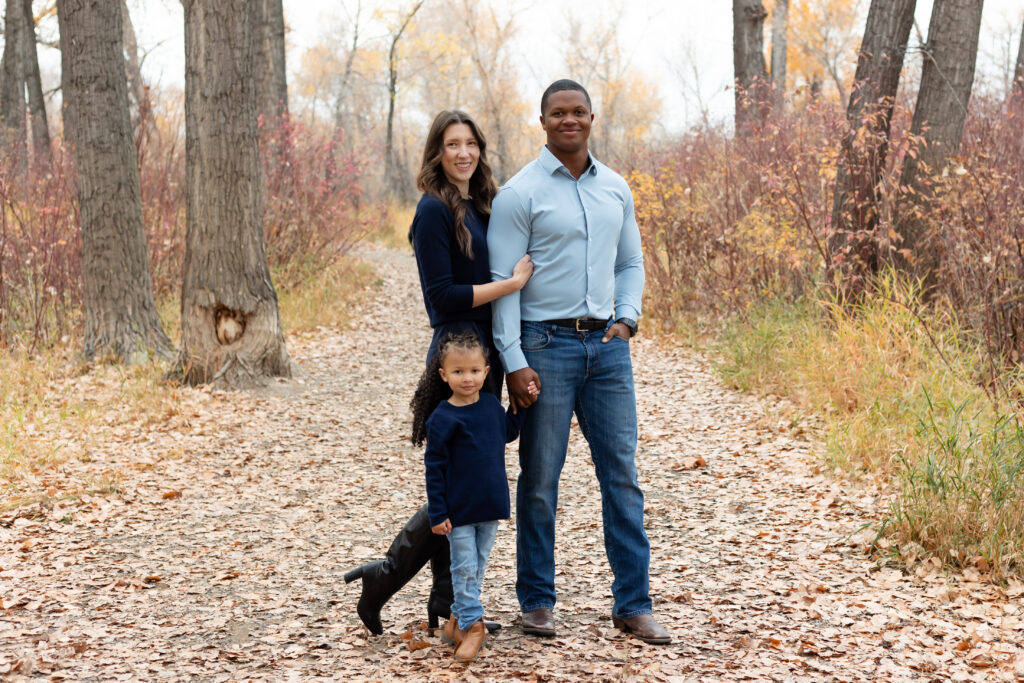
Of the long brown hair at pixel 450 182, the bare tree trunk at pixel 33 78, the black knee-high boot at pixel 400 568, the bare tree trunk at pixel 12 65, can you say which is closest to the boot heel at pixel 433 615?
the black knee-high boot at pixel 400 568

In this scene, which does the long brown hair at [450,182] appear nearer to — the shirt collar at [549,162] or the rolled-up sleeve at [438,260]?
the rolled-up sleeve at [438,260]

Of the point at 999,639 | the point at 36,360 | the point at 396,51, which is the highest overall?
the point at 396,51

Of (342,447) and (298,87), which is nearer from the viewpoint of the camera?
(342,447)

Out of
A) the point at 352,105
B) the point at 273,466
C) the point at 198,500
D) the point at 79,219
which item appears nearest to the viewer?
the point at 198,500

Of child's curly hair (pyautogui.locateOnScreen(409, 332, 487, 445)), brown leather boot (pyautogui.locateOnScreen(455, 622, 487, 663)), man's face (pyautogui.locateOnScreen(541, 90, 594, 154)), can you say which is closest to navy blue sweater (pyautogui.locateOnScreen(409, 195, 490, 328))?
child's curly hair (pyautogui.locateOnScreen(409, 332, 487, 445))

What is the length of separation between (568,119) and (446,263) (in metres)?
0.72

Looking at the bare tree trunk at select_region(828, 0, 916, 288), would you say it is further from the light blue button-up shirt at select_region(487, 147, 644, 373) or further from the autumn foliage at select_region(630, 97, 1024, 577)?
the light blue button-up shirt at select_region(487, 147, 644, 373)

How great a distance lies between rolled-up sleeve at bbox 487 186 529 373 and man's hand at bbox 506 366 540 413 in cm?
3

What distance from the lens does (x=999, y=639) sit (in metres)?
3.64

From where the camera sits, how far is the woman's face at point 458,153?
11.2 feet

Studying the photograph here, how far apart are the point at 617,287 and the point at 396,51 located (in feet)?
97.4

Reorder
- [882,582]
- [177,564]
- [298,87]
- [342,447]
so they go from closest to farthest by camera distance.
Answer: [882,582]
[177,564]
[342,447]
[298,87]

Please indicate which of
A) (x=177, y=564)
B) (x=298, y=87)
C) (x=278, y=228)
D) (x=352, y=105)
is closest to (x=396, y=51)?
(x=352, y=105)

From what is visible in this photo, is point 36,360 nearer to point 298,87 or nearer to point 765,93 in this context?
point 765,93
